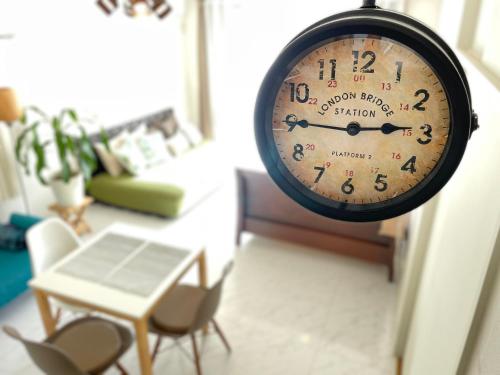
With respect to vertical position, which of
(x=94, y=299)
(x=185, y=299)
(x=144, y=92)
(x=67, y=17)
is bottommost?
(x=185, y=299)

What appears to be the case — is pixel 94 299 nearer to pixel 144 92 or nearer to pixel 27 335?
pixel 27 335

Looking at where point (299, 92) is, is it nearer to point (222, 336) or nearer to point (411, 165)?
point (411, 165)

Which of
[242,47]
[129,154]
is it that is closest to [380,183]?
[129,154]

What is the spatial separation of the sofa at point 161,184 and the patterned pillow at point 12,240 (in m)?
1.34

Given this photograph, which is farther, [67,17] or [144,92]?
[144,92]

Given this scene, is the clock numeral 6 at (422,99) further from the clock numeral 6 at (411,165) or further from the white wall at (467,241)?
the white wall at (467,241)

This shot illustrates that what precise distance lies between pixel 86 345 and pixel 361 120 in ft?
6.87

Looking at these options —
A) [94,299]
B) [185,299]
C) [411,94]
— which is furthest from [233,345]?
[411,94]

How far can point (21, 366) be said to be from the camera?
102 inches

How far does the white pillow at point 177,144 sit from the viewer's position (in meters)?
5.30

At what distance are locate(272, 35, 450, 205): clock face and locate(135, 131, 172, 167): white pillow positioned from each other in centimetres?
417

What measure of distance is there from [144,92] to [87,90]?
40.9 inches

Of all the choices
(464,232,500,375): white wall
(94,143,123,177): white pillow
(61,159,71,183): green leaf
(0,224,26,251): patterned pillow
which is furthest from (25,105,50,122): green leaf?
(464,232,500,375): white wall

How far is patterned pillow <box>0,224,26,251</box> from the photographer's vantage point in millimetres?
3174
